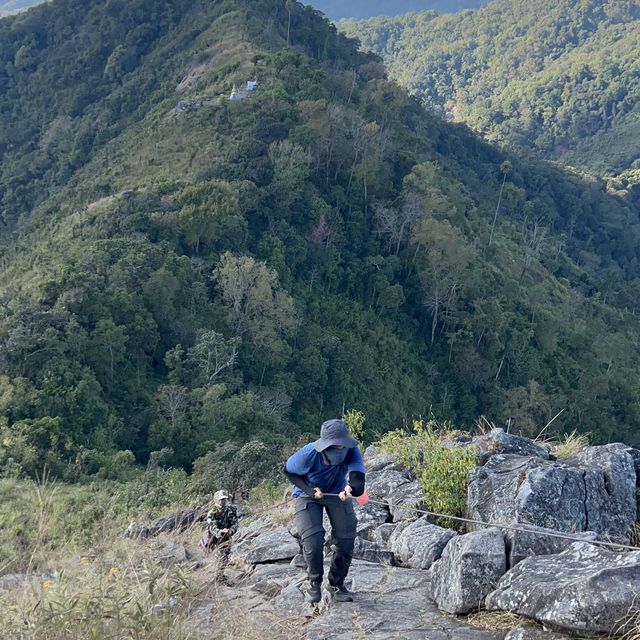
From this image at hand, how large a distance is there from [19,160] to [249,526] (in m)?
43.6

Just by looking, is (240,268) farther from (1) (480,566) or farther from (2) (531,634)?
(2) (531,634)

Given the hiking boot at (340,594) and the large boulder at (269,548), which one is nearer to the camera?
the hiking boot at (340,594)

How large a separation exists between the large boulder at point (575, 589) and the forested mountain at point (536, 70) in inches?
3620

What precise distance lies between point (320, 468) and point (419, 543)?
4.70ft

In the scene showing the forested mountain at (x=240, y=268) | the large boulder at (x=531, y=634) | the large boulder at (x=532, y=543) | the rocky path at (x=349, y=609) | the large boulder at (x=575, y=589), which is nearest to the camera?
the large boulder at (x=575, y=589)

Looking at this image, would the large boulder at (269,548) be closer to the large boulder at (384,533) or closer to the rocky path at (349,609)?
the rocky path at (349,609)

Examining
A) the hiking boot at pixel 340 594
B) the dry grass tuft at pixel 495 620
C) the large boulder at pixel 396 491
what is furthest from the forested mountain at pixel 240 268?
the dry grass tuft at pixel 495 620

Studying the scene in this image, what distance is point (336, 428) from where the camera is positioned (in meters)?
5.02

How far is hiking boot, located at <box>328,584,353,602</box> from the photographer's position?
5.01 meters

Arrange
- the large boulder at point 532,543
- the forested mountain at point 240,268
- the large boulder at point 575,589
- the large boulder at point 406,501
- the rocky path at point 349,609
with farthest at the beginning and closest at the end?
the forested mountain at point 240,268 → the large boulder at point 406,501 → the large boulder at point 532,543 → the rocky path at point 349,609 → the large boulder at point 575,589

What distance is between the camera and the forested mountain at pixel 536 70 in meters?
112

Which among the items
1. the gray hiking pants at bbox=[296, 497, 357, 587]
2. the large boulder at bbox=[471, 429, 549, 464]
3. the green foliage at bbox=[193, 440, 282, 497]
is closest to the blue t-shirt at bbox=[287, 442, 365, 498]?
the gray hiking pants at bbox=[296, 497, 357, 587]

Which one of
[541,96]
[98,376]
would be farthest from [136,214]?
[541,96]

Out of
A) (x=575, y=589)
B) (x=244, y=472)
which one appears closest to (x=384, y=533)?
(x=575, y=589)
